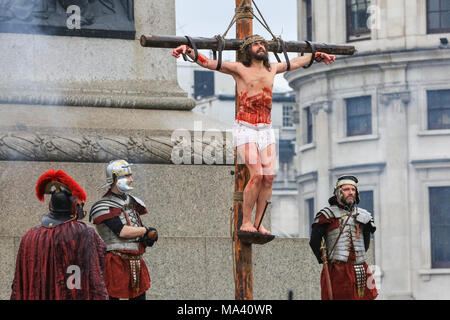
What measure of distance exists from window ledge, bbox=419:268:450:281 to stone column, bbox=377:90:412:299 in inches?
25.2

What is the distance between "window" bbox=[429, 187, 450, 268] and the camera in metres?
58.1

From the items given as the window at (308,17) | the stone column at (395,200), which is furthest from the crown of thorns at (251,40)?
the window at (308,17)

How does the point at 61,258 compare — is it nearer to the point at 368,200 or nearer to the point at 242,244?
the point at 242,244

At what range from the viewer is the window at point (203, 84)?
3652 inches

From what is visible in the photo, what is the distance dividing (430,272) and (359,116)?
7.16 m

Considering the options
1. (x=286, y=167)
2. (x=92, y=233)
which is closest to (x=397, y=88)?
(x=286, y=167)

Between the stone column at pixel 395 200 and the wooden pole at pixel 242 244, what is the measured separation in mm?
45698

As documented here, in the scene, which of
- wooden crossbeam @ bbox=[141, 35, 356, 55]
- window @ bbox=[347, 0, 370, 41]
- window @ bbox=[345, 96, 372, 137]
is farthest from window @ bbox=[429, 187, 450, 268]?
wooden crossbeam @ bbox=[141, 35, 356, 55]

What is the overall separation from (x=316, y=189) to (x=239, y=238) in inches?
1974

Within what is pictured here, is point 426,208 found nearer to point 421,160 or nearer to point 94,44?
point 421,160

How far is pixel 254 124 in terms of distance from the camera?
1334 centimetres

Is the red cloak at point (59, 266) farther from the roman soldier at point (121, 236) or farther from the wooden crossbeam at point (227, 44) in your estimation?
the wooden crossbeam at point (227, 44)

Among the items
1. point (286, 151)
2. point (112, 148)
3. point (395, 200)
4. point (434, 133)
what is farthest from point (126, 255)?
point (286, 151)

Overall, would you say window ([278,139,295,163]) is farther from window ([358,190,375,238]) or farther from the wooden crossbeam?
the wooden crossbeam
